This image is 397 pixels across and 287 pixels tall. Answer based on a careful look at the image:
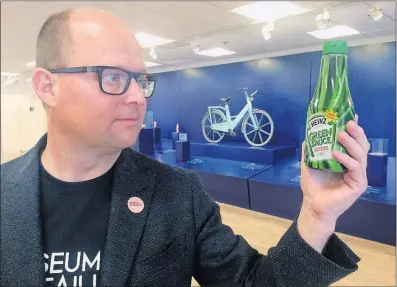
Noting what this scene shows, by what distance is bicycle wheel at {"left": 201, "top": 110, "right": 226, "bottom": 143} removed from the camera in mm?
6273

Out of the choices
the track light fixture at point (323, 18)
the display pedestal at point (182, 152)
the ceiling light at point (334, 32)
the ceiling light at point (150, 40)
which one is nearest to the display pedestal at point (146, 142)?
the display pedestal at point (182, 152)

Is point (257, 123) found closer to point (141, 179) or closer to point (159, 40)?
point (159, 40)

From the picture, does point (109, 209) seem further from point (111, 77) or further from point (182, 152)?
point (182, 152)

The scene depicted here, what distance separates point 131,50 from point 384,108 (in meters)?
4.87

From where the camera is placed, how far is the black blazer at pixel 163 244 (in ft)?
2.54

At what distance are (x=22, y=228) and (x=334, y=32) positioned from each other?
515cm

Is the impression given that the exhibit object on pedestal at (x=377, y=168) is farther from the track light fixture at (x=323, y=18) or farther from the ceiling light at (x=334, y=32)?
the ceiling light at (x=334, y=32)

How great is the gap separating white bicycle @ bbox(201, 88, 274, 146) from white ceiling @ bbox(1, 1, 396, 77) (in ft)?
3.35

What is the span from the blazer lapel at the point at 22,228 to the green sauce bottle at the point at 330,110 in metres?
0.69

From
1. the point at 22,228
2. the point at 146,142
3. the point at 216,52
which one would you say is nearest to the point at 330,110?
the point at 22,228

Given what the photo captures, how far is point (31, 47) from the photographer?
241 inches

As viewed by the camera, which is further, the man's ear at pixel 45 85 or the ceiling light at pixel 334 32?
the ceiling light at pixel 334 32

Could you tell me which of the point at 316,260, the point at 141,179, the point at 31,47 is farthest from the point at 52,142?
the point at 31,47

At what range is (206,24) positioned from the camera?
459 centimetres
